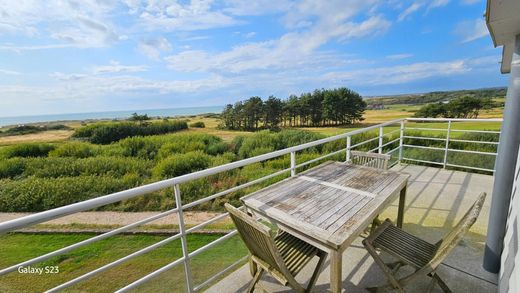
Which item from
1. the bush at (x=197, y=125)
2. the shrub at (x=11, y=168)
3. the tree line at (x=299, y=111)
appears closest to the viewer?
the shrub at (x=11, y=168)

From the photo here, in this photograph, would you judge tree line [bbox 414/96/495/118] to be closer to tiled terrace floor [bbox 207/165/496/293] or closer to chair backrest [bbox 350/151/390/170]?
tiled terrace floor [bbox 207/165/496/293]

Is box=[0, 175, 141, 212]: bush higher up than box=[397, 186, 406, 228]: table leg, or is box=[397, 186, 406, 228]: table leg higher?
box=[397, 186, 406, 228]: table leg

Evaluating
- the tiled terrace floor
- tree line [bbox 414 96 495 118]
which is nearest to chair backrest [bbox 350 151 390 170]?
the tiled terrace floor

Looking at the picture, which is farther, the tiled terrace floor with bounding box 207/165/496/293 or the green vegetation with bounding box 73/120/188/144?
the green vegetation with bounding box 73/120/188/144

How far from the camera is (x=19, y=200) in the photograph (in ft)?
31.5

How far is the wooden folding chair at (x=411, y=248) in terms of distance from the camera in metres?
1.32

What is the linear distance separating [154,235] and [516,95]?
6828 millimetres

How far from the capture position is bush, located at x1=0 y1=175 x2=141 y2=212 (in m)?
9.58

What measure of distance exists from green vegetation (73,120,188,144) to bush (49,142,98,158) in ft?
13.8

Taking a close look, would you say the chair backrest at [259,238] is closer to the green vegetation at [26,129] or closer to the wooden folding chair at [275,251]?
the wooden folding chair at [275,251]

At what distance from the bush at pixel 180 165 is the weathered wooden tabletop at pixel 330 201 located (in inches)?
423

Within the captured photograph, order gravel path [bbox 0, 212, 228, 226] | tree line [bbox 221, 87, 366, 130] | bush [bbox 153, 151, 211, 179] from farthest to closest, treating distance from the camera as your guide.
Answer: tree line [bbox 221, 87, 366, 130]
bush [bbox 153, 151, 211, 179]
gravel path [bbox 0, 212, 228, 226]

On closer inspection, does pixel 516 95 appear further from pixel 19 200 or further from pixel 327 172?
pixel 19 200

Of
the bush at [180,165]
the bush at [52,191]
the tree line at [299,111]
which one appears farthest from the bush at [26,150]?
the tree line at [299,111]
